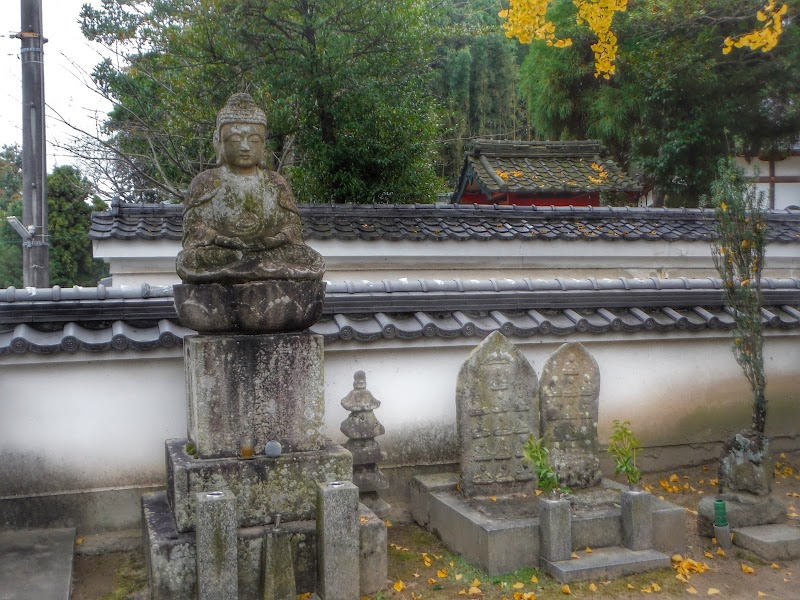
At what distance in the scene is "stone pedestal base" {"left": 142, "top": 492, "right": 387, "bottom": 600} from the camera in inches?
188

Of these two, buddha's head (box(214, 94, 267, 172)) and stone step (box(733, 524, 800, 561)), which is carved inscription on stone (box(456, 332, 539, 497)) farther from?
buddha's head (box(214, 94, 267, 172))

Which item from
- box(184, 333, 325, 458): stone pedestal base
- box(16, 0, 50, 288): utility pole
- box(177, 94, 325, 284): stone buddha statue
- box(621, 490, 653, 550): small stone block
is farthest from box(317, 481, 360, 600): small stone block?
box(16, 0, 50, 288): utility pole

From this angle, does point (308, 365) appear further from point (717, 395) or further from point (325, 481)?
point (717, 395)

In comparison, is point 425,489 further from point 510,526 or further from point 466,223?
point 466,223

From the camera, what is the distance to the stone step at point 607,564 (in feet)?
18.0

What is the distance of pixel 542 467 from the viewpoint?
5746 mm

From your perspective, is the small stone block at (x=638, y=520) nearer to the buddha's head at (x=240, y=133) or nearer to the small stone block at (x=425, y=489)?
the small stone block at (x=425, y=489)

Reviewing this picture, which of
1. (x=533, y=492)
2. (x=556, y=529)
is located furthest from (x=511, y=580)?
(x=533, y=492)

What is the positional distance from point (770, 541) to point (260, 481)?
4.05 m

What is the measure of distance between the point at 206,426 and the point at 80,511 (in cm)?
198

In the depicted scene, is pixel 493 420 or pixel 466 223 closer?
pixel 493 420

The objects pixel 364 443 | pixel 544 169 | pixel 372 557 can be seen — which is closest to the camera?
pixel 372 557

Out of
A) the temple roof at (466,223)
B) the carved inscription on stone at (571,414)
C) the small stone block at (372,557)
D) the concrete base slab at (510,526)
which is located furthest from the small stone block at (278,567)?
the temple roof at (466,223)

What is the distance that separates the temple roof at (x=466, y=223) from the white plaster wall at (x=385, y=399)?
2510 mm
